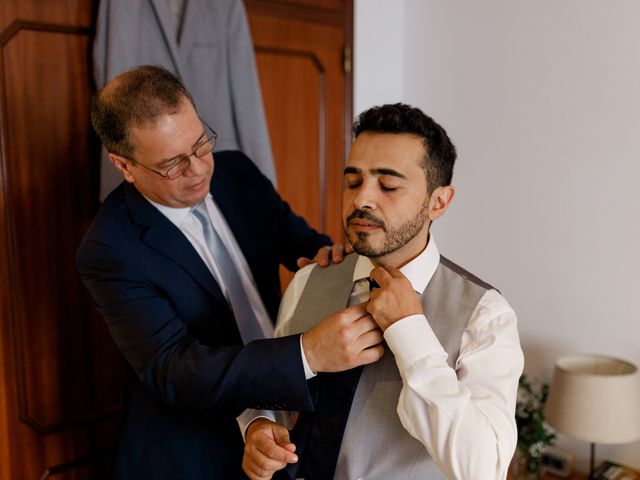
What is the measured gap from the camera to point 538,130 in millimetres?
2580

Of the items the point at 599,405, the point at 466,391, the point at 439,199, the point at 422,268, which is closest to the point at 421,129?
the point at 439,199

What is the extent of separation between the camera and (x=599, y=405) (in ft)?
7.06

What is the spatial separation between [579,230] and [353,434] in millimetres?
1631

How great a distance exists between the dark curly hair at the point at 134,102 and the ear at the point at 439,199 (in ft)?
1.96

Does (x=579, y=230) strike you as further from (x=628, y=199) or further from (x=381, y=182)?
(x=381, y=182)

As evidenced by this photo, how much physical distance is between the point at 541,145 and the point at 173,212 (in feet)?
5.48

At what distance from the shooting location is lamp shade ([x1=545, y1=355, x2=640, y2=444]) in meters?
2.14

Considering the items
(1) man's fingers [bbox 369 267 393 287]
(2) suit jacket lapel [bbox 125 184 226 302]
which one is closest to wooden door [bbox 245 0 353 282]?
(2) suit jacket lapel [bbox 125 184 226 302]

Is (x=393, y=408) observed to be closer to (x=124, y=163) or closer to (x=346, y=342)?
(x=346, y=342)

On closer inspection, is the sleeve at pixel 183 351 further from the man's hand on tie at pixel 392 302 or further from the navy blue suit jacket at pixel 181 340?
the man's hand on tie at pixel 392 302

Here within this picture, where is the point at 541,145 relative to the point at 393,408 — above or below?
above

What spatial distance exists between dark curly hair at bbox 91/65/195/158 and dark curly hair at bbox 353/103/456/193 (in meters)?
0.43

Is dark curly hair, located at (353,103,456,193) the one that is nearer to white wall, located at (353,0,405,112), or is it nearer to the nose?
the nose

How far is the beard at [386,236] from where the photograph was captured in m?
1.24
